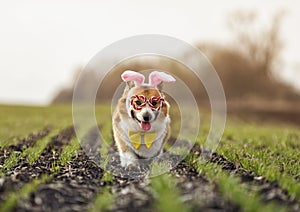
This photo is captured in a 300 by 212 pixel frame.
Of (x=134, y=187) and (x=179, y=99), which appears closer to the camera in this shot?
(x=134, y=187)

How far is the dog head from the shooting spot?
5.66m

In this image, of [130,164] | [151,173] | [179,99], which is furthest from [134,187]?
[179,99]

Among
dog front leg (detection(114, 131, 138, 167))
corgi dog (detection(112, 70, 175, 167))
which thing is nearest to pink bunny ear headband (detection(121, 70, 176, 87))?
corgi dog (detection(112, 70, 175, 167))

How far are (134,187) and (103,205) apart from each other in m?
0.77

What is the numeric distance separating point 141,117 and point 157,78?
2.05 feet

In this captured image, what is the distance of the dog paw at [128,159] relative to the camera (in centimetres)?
614

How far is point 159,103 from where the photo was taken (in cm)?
579

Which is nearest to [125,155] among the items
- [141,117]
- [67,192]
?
[141,117]

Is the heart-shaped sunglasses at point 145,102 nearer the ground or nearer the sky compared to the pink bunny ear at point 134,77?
nearer the ground

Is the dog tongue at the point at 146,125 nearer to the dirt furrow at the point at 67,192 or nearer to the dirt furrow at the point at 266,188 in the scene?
the dirt furrow at the point at 67,192

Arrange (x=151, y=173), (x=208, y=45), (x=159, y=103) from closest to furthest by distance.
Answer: (x=151, y=173)
(x=159, y=103)
(x=208, y=45)

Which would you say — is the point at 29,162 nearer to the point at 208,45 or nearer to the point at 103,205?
the point at 103,205

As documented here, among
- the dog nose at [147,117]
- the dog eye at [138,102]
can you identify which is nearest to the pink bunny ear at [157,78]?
the dog eye at [138,102]

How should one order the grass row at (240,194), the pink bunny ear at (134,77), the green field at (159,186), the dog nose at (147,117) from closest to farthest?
the grass row at (240,194)
the green field at (159,186)
the dog nose at (147,117)
the pink bunny ear at (134,77)
